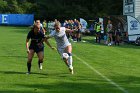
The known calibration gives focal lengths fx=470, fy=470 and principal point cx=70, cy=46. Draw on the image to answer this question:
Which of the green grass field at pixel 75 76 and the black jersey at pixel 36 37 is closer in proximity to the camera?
the green grass field at pixel 75 76

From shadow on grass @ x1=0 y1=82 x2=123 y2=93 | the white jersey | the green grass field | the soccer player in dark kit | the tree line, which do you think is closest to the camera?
shadow on grass @ x1=0 y1=82 x2=123 y2=93

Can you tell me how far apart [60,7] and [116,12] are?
1059 centimetres

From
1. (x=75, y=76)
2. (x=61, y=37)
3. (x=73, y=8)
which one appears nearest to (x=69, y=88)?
(x=75, y=76)

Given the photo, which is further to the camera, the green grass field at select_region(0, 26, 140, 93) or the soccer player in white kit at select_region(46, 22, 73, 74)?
the soccer player in white kit at select_region(46, 22, 73, 74)

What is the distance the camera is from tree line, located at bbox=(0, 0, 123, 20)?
69.7 metres

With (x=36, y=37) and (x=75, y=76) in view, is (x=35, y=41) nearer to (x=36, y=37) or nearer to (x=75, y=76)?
(x=36, y=37)

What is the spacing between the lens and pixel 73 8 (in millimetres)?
73188

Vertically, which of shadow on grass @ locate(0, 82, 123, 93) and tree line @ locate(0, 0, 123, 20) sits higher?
tree line @ locate(0, 0, 123, 20)

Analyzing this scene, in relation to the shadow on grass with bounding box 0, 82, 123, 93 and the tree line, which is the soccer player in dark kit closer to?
the shadow on grass with bounding box 0, 82, 123, 93

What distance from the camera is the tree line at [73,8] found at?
2744 inches

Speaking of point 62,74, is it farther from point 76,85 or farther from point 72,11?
point 72,11

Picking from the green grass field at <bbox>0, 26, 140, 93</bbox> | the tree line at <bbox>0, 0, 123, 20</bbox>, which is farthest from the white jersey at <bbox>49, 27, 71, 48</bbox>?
the tree line at <bbox>0, 0, 123, 20</bbox>

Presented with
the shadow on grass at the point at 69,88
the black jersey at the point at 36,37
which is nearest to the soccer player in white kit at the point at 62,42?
the black jersey at the point at 36,37

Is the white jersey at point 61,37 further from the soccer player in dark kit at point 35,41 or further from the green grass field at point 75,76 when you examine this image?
the green grass field at point 75,76
